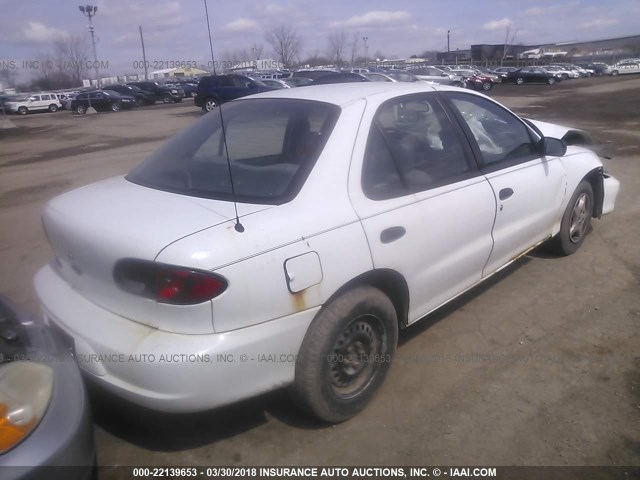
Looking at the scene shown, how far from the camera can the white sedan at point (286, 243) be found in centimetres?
212

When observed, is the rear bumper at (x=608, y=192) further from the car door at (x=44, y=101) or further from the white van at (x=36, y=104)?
the car door at (x=44, y=101)

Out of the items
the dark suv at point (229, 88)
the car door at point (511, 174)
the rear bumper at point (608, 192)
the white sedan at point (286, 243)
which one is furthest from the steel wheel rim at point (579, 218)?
the dark suv at point (229, 88)

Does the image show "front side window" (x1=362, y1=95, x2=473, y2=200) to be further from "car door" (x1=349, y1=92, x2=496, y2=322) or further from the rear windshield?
the rear windshield

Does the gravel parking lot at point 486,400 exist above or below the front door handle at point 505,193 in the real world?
below

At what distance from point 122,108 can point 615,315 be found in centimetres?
3281

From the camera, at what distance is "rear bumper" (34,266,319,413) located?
2088 millimetres

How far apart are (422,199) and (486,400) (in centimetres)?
115

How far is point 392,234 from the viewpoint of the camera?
8.78ft

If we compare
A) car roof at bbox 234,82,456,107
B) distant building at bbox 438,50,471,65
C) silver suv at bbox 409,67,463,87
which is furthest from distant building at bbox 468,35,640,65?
car roof at bbox 234,82,456,107

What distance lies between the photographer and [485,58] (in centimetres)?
7762

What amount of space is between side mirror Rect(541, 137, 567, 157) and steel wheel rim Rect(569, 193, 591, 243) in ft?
2.30

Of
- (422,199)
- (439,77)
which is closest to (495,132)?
(422,199)

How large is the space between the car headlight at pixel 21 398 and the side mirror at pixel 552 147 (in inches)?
139

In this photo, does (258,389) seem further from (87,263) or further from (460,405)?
(460,405)
